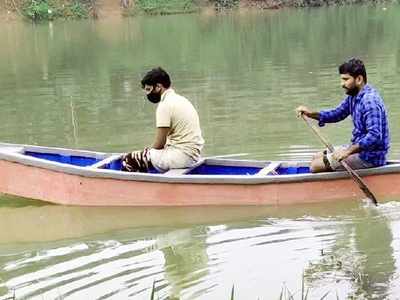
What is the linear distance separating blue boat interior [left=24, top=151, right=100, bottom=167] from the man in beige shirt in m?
0.64

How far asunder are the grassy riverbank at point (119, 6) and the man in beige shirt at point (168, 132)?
32237 mm

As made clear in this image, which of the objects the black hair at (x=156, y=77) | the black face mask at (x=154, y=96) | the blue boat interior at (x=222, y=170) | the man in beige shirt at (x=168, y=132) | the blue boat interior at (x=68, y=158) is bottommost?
the blue boat interior at (x=222, y=170)

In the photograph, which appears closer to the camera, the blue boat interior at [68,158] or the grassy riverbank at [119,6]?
the blue boat interior at [68,158]

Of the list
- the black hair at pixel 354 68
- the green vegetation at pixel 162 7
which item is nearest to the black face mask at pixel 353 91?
the black hair at pixel 354 68

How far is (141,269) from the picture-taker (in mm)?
5883

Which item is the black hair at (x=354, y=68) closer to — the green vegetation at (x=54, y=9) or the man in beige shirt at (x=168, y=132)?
the man in beige shirt at (x=168, y=132)

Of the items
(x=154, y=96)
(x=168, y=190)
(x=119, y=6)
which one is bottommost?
(x=168, y=190)

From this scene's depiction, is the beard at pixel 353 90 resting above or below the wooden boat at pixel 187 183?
above

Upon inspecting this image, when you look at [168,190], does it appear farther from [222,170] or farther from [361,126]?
[361,126]

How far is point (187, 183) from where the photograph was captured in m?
7.23

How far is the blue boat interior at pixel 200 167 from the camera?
7656mm

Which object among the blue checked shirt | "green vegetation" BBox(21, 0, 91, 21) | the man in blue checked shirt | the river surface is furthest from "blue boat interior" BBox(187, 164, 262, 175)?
"green vegetation" BBox(21, 0, 91, 21)

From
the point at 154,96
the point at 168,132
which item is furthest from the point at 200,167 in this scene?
the point at 154,96

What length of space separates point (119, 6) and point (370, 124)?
35175mm
